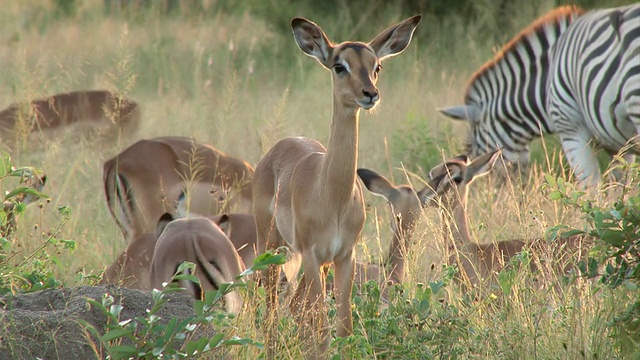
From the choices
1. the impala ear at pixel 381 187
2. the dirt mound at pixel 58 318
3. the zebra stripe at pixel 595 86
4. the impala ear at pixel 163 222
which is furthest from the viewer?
the zebra stripe at pixel 595 86

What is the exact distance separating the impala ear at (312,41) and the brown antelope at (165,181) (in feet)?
6.39

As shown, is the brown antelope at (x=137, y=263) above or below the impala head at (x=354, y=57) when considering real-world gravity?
below

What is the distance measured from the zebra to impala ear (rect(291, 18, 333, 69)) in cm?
259

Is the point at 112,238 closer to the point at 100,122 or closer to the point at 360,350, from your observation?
the point at 100,122

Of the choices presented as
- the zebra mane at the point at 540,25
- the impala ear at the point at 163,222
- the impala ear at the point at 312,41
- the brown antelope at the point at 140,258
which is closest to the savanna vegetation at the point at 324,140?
the brown antelope at the point at 140,258

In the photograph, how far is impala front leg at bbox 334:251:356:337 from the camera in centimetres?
466

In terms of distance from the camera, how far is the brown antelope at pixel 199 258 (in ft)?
16.1

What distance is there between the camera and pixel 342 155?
189 inches

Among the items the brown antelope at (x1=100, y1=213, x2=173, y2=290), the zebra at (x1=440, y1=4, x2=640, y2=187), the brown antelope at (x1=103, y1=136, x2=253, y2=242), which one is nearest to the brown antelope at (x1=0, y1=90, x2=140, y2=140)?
the brown antelope at (x1=103, y1=136, x2=253, y2=242)

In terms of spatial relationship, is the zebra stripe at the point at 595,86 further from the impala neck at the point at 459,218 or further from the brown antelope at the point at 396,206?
the brown antelope at the point at 396,206

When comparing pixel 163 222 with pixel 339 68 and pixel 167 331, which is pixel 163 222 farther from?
pixel 167 331

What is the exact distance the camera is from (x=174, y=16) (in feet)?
48.3

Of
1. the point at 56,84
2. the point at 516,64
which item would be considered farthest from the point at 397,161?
the point at 56,84

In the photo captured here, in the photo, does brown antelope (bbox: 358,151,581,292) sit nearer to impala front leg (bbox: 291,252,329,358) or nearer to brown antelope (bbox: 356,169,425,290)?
brown antelope (bbox: 356,169,425,290)
